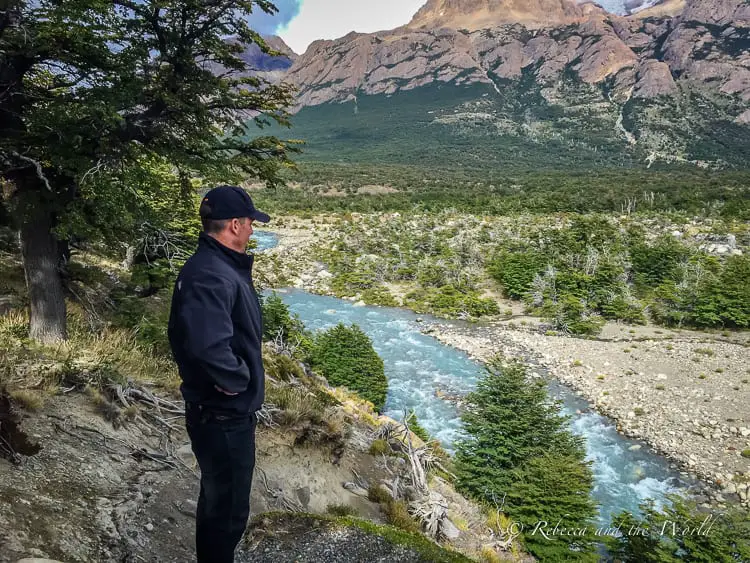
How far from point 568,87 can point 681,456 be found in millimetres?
201826

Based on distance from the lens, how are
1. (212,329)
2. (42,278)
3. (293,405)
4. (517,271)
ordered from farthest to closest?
(517,271) → (293,405) → (42,278) → (212,329)

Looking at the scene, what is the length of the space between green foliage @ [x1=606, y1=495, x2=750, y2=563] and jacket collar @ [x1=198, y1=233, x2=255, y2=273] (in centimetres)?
882

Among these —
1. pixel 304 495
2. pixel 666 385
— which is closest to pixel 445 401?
pixel 666 385

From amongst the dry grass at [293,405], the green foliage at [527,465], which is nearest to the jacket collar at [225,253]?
the dry grass at [293,405]

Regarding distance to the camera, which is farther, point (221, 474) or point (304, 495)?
point (304, 495)

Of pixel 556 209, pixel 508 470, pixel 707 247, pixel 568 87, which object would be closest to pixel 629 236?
pixel 707 247

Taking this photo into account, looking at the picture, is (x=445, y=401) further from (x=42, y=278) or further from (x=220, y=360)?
(x=220, y=360)

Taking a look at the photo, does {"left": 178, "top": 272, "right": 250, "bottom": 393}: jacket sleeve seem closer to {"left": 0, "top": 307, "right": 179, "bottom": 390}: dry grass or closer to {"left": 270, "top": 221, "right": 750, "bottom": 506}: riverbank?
{"left": 0, "top": 307, "right": 179, "bottom": 390}: dry grass

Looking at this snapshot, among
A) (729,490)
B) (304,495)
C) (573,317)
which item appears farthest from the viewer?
(573,317)

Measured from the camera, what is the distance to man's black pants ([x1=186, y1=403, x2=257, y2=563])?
110 inches

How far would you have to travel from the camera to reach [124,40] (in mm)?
6340

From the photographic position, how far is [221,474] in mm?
2850

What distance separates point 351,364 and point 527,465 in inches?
285

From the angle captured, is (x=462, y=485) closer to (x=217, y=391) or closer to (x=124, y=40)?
(x=217, y=391)
